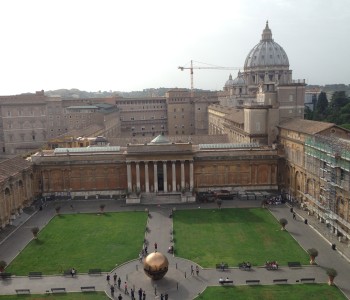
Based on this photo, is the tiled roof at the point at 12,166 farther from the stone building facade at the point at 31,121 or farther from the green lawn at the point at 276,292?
the stone building facade at the point at 31,121

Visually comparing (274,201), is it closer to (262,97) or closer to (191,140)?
(262,97)

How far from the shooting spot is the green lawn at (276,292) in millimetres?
35719

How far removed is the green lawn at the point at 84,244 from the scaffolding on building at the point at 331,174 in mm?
24372

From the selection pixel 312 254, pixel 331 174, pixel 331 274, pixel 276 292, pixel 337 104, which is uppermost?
pixel 337 104

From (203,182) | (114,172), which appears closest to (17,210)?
(114,172)

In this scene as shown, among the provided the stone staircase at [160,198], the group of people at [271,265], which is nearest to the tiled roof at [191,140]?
the stone staircase at [160,198]

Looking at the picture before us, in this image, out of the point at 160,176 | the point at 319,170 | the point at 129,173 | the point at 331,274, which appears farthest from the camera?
the point at 160,176

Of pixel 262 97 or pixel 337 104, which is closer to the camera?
pixel 262 97

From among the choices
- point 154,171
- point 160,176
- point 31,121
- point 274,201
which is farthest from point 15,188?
point 31,121

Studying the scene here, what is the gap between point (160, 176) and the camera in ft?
233

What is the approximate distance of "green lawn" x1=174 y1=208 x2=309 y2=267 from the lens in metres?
44.3

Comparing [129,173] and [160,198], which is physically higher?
[129,173]

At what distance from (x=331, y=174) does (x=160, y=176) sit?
3029 cm

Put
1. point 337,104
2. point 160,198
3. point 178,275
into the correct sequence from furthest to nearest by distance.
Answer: point 337,104
point 160,198
point 178,275
